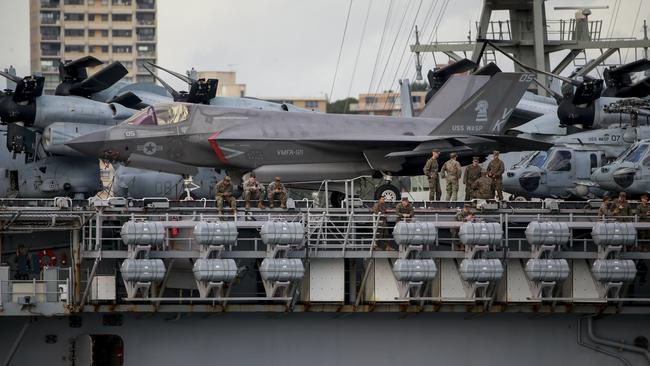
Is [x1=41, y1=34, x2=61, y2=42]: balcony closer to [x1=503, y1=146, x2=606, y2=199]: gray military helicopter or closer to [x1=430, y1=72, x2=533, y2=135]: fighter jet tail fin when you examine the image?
[x1=430, y1=72, x2=533, y2=135]: fighter jet tail fin

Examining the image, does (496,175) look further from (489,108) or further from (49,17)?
(49,17)

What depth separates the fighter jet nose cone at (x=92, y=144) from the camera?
28859mm

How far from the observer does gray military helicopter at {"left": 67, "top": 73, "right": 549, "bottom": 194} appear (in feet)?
93.7

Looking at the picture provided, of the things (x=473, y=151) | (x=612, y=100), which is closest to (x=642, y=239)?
(x=473, y=151)

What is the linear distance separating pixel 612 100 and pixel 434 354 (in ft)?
51.0

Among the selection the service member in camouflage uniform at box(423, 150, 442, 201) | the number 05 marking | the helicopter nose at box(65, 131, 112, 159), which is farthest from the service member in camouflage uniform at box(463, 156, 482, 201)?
the helicopter nose at box(65, 131, 112, 159)

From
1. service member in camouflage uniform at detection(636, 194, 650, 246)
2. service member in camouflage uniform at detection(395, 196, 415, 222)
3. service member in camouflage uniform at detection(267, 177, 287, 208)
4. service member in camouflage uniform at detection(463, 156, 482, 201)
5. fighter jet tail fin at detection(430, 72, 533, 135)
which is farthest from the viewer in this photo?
fighter jet tail fin at detection(430, 72, 533, 135)

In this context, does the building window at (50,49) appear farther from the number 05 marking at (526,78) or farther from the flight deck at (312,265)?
the flight deck at (312,265)

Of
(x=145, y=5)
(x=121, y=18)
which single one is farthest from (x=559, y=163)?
(x=121, y=18)

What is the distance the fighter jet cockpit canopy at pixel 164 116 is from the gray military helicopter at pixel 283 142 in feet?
0.07

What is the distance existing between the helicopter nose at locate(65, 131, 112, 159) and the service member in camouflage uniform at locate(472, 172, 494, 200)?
8.19 meters

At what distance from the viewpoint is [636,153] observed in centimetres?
2736

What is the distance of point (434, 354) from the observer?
843 inches

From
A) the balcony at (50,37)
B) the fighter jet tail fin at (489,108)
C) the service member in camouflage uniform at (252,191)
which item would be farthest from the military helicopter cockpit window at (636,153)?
the balcony at (50,37)
